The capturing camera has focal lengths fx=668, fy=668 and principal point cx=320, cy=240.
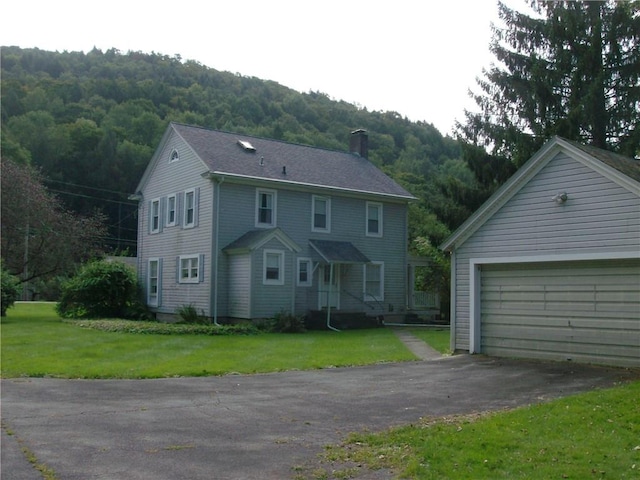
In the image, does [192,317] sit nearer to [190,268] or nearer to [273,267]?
[190,268]

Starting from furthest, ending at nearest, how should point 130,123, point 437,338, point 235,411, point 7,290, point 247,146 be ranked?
point 130,123 → point 247,146 → point 7,290 → point 437,338 → point 235,411

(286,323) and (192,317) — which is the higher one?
(192,317)

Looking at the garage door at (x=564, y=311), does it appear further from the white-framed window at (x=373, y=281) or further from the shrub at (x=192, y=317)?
the white-framed window at (x=373, y=281)

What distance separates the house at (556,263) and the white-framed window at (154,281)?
57.0 ft

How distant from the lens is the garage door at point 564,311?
42.4 feet

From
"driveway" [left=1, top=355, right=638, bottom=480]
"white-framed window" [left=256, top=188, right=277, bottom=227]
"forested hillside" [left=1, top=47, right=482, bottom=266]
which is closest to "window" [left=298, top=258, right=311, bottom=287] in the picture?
"white-framed window" [left=256, top=188, right=277, bottom=227]

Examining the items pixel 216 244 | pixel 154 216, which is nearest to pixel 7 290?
pixel 154 216

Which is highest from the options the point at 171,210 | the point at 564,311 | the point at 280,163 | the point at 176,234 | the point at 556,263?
the point at 280,163

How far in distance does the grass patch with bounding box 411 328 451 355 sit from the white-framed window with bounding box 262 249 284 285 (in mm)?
5557

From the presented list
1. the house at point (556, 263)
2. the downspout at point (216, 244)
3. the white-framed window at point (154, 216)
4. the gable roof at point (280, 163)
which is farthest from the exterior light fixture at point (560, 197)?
the white-framed window at point (154, 216)

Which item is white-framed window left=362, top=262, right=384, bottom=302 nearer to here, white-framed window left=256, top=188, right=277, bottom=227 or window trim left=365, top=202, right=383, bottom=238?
window trim left=365, top=202, right=383, bottom=238

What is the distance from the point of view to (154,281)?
102 feet

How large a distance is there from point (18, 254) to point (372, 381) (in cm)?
2808

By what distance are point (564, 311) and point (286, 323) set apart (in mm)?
12813
